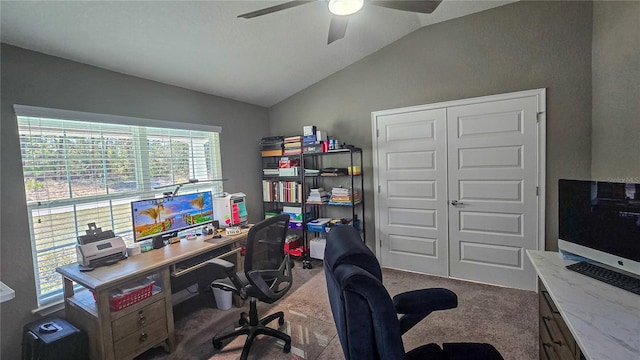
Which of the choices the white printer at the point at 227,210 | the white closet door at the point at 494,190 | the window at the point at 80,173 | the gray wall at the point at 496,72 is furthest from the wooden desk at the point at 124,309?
the white closet door at the point at 494,190

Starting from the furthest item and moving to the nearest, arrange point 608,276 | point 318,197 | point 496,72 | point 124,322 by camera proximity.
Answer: point 318,197
point 496,72
point 124,322
point 608,276

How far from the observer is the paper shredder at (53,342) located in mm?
1670

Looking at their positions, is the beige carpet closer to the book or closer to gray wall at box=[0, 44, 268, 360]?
gray wall at box=[0, 44, 268, 360]

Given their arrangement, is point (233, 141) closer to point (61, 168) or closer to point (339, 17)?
point (61, 168)

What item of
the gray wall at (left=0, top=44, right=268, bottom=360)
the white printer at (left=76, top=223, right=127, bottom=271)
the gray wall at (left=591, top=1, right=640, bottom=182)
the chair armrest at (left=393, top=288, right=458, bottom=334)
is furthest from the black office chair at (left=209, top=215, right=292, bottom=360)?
the gray wall at (left=591, top=1, right=640, bottom=182)

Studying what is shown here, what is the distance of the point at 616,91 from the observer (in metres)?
2.00

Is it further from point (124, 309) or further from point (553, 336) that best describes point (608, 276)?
point (124, 309)

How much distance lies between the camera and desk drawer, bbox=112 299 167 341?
177 cm

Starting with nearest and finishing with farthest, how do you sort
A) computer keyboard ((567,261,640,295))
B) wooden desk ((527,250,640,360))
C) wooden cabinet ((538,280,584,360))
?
1. wooden desk ((527,250,640,360))
2. wooden cabinet ((538,280,584,360))
3. computer keyboard ((567,261,640,295))

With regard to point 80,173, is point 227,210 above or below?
below

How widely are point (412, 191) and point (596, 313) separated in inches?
86.2

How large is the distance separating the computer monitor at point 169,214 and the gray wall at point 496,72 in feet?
6.33

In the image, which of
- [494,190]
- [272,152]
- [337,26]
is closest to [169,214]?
[272,152]

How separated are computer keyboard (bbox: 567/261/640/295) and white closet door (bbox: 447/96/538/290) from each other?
4.57ft
